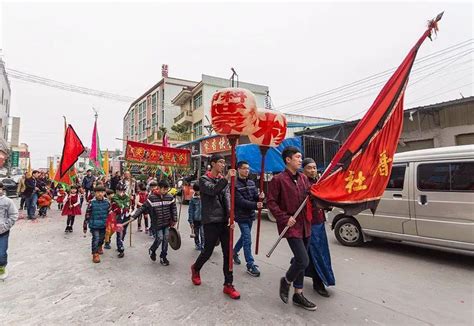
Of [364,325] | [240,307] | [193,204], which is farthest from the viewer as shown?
[193,204]

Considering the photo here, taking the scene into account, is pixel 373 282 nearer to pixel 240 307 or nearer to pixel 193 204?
pixel 240 307

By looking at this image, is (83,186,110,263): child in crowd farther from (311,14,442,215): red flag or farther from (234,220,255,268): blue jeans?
(311,14,442,215): red flag

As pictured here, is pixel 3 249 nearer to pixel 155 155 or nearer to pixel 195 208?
pixel 195 208

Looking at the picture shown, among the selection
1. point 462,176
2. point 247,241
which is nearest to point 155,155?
point 247,241

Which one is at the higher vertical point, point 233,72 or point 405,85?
point 233,72

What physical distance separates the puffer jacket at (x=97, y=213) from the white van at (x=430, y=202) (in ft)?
17.0

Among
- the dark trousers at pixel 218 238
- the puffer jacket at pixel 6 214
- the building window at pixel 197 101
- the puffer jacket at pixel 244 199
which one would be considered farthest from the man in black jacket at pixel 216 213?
the building window at pixel 197 101

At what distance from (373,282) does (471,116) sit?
352 inches

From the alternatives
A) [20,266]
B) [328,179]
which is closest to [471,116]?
[328,179]

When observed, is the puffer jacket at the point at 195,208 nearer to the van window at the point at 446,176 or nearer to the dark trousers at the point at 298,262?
the dark trousers at the point at 298,262

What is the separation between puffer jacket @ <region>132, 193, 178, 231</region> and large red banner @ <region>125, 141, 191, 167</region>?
3384 millimetres

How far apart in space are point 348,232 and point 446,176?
2.17 metres

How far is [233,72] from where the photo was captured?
4531 mm

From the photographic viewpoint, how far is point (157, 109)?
134 feet
